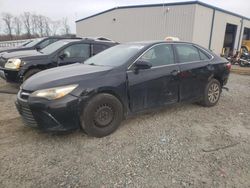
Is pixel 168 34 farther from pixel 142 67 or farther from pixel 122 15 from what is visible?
pixel 142 67

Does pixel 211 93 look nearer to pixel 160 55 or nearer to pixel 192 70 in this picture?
pixel 192 70

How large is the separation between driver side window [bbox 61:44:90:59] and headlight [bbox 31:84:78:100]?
373 centimetres

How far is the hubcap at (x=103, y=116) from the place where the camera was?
11.3ft

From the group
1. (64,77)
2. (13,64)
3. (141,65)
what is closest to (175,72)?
(141,65)

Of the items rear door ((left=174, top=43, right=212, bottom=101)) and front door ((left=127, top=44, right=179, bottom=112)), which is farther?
rear door ((left=174, top=43, right=212, bottom=101))

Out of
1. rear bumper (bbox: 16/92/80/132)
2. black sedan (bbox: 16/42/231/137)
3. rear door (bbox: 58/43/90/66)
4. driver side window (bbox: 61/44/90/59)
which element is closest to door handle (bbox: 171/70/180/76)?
black sedan (bbox: 16/42/231/137)

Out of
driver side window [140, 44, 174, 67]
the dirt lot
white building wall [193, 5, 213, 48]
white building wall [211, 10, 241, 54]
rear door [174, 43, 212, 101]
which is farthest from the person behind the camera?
white building wall [211, 10, 241, 54]

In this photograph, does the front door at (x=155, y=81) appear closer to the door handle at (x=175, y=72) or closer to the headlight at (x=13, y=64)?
the door handle at (x=175, y=72)

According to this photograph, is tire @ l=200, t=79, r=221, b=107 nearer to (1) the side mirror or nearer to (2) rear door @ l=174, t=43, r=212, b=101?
(2) rear door @ l=174, t=43, r=212, b=101

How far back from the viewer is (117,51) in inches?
174

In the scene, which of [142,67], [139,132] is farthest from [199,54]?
[139,132]

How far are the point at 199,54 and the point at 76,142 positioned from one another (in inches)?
133

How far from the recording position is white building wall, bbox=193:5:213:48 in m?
14.7

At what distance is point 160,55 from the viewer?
4.30m
